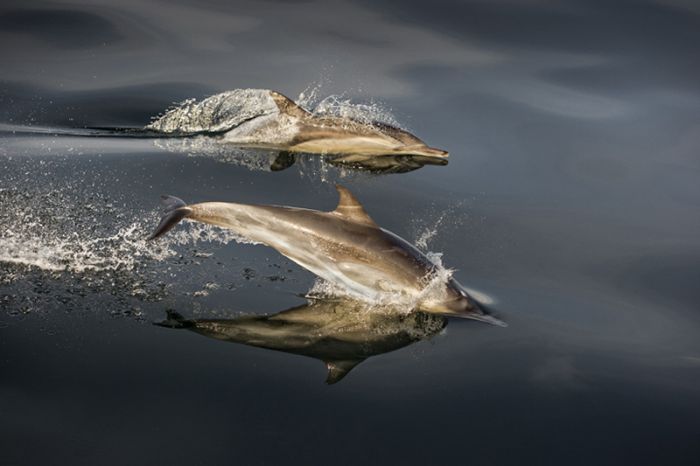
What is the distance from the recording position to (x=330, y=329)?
5.81 meters

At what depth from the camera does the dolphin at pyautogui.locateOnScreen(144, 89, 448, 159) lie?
9.70 m

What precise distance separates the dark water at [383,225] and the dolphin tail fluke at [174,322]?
8cm

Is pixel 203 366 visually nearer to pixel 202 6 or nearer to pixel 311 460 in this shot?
pixel 311 460

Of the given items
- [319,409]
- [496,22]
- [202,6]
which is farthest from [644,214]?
[202,6]

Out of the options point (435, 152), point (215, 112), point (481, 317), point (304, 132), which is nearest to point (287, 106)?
point (304, 132)

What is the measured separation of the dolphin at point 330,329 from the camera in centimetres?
555

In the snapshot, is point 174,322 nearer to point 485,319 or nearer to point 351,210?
point 351,210

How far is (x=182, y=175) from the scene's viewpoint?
846 centimetres

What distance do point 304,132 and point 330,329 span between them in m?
4.27

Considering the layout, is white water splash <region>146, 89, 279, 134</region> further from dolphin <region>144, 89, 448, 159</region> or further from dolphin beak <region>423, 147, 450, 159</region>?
dolphin beak <region>423, 147, 450, 159</region>

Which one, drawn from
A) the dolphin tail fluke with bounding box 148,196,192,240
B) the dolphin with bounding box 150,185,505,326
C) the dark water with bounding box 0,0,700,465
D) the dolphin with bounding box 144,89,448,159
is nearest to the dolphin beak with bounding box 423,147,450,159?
the dolphin with bounding box 144,89,448,159

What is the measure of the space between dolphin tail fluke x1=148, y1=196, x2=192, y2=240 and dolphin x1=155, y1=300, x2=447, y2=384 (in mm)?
587

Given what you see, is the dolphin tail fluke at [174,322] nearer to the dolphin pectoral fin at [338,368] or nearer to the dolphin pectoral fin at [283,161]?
the dolphin pectoral fin at [338,368]

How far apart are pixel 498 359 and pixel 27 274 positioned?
9.77ft
